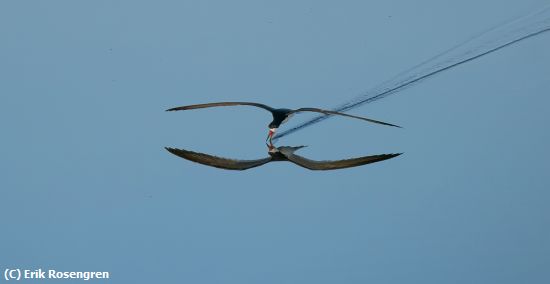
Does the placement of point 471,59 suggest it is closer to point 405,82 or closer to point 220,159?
point 405,82

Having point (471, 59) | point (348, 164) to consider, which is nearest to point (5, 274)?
point (348, 164)

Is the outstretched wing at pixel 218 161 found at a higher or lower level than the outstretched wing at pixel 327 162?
higher

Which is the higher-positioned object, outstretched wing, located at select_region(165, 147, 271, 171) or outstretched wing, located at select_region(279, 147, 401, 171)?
outstretched wing, located at select_region(165, 147, 271, 171)

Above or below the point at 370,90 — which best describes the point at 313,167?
below

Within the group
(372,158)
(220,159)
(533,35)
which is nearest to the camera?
(372,158)

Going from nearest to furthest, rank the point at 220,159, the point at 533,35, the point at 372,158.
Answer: the point at 372,158, the point at 220,159, the point at 533,35

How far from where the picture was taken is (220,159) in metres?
2.19

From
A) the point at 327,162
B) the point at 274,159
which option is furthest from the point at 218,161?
the point at 327,162

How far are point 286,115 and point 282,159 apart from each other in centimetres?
13

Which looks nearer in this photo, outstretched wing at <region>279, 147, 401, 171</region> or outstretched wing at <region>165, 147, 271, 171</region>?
outstretched wing at <region>279, 147, 401, 171</region>

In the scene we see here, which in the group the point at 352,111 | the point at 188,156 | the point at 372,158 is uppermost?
the point at 352,111

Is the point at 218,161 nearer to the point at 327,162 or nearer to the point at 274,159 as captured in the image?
the point at 274,159

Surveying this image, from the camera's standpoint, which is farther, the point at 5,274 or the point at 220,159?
the point at 5,274

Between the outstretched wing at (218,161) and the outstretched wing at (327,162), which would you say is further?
the outstretched wing at (218,161)
